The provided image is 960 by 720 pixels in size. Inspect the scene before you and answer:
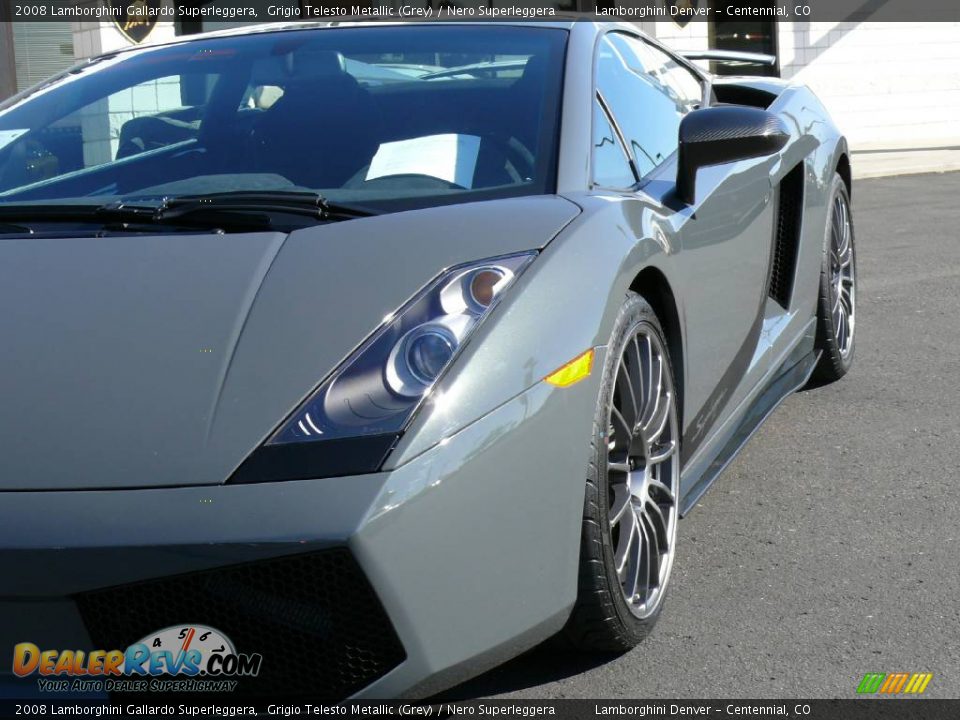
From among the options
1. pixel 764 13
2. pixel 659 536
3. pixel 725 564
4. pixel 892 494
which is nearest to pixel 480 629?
pixel 659 536

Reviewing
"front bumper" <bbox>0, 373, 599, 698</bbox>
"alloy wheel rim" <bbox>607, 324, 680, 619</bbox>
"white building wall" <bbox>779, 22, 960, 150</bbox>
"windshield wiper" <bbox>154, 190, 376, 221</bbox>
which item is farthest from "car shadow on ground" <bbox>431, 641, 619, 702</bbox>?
"white building wall" <bbox>779, 22, 960, 150</bbox>

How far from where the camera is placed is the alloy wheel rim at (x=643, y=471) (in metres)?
2.50

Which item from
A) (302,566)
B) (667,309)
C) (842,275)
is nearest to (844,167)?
(842,275)

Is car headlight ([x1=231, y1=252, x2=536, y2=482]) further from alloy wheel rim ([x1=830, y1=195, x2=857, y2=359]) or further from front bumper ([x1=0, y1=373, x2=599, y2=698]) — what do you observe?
alloy wheel rim ([x1=830, y1=195, x2=857, y2=359])

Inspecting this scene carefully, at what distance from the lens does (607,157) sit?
2.91 m

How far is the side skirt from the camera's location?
301 cm

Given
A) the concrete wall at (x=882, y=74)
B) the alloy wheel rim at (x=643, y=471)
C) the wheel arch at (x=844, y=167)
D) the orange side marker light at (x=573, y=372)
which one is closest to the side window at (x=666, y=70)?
the wheel arch at (x=844, y=167)

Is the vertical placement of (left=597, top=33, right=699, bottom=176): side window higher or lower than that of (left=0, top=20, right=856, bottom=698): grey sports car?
higher

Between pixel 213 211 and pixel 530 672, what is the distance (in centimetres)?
107

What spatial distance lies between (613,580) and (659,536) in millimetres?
409

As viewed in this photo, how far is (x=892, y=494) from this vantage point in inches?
136

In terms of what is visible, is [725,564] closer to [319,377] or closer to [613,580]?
[613,580]

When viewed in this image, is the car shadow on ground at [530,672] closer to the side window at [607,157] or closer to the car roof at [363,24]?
the side window at [607,157]

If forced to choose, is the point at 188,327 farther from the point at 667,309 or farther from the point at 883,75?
the point at 883,75
